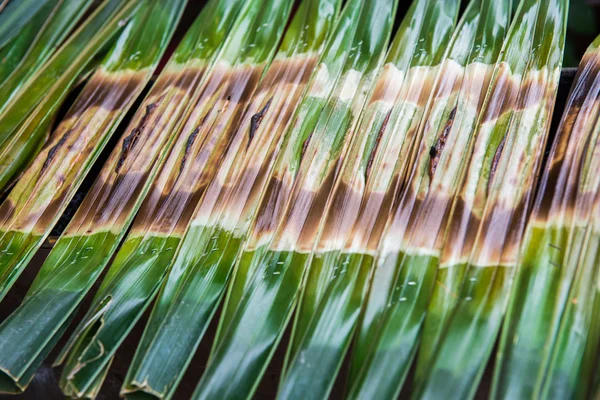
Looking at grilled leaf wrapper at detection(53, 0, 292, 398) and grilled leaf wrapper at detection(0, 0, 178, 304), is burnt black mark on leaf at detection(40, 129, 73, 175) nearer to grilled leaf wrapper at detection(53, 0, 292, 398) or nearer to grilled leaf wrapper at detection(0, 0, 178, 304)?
grilled leaf wrapper at detection(0, 0, 178, 304)

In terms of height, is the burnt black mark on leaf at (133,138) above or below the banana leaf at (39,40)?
below

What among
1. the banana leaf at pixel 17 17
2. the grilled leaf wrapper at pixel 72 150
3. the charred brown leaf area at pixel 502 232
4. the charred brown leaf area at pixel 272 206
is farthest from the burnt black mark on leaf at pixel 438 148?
the banana leaf at pixel 17 17

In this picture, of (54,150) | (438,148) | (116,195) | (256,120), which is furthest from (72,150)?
(438,148)

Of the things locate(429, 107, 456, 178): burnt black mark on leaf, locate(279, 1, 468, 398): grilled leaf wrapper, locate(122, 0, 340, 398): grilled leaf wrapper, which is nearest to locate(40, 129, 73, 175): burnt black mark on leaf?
locate(122, 0, 340, 398): grilled leaf wrapper

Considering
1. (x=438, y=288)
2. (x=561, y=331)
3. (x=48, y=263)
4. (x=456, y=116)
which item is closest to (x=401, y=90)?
(x=456, y=116)

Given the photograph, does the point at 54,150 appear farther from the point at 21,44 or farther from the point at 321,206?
the point at 321,206

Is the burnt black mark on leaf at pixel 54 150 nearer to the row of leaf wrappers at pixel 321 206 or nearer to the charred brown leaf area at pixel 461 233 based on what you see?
the row of leaf wrappers at pixel 321 206

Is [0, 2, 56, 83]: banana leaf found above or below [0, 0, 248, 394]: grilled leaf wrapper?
above
